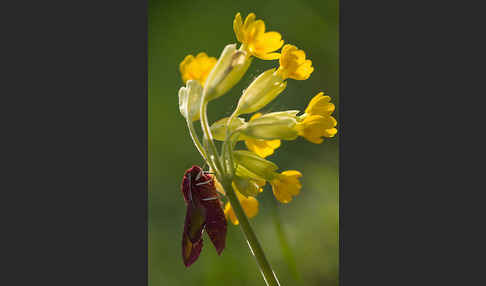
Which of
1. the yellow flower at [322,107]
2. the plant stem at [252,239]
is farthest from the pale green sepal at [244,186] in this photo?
the yellow flower at [322,107]

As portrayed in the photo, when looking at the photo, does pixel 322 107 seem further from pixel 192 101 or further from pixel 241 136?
pixel 192 101

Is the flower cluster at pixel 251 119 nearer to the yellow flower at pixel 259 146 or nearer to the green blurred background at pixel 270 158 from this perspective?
the yellow flower at pixel 259 146

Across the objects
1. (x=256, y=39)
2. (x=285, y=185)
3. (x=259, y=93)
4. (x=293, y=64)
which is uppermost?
(x=256, y=39)

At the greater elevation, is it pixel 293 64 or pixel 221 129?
Answer: pixel 293 64

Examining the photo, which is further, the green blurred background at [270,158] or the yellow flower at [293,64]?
the green blurred background at [270,158]

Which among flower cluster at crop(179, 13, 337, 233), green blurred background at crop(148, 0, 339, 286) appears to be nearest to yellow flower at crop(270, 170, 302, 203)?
flower cluster at crop(179, 13, 337, 233)

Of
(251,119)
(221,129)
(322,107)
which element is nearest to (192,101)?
(221,129)
